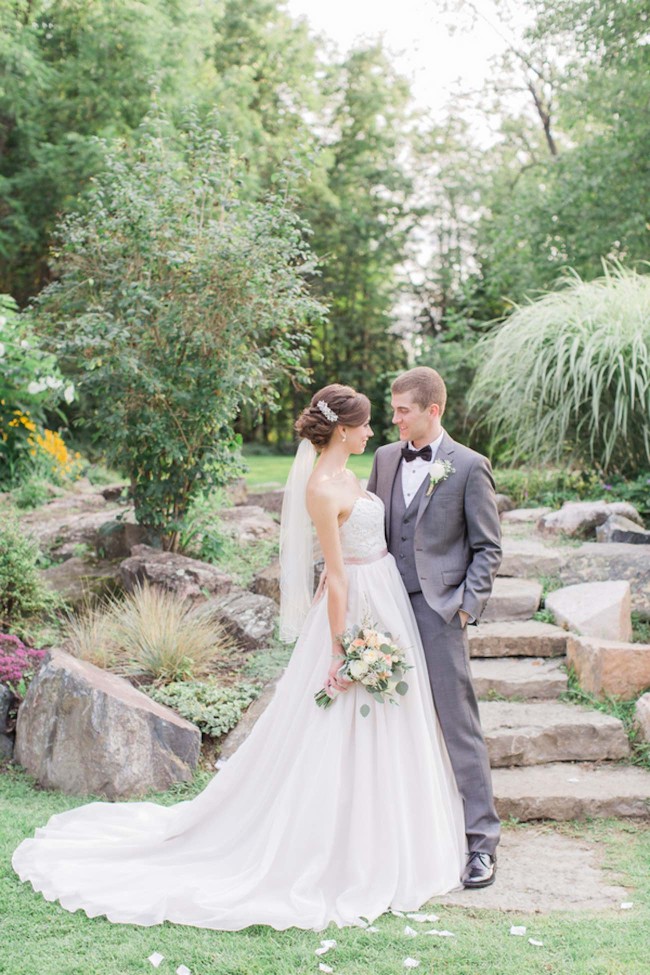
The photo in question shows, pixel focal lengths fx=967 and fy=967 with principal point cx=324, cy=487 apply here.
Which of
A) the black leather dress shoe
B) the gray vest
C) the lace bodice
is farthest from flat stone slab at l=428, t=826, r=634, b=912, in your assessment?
the lace bodice

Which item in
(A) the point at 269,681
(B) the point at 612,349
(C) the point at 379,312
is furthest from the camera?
(C) the point at 379,312

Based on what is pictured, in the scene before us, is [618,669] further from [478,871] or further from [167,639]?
[167,639]

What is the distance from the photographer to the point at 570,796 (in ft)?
14.4

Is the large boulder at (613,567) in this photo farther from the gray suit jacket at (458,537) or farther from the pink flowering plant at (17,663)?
the pink flowering plant at (17,663)

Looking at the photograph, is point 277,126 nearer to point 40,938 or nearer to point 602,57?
point 602,57

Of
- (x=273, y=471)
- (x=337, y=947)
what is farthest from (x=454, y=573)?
(x=273, y=471)

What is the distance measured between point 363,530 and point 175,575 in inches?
112

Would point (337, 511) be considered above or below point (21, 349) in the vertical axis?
below

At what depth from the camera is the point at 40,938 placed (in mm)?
3232

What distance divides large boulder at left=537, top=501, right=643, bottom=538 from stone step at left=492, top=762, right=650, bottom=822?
317 centimetres

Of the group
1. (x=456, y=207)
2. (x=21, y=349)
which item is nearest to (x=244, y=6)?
(x=456, y=207)

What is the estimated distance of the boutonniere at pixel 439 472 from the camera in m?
3.79

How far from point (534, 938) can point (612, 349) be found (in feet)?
18.8

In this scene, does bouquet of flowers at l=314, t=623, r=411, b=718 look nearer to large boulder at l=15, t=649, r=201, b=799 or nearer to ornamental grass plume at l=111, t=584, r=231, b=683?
large boulder at l=15, t=649, r=201, b=799
